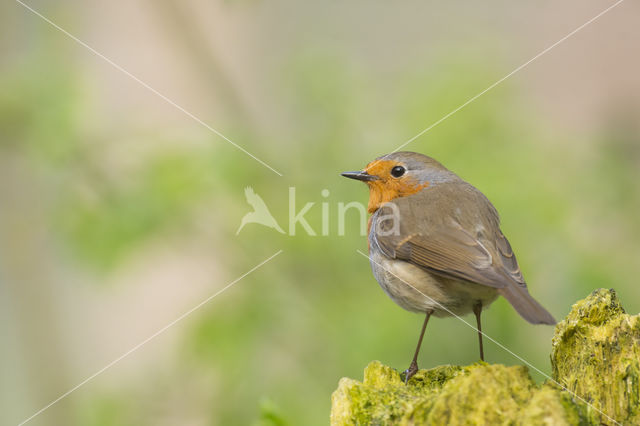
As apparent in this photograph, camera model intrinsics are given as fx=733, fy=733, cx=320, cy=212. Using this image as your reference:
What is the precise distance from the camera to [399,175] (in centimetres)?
381

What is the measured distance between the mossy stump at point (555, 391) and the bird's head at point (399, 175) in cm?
134

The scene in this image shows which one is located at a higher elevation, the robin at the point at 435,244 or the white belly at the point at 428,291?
the robin at the point at 435,244

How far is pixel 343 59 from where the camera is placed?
177 inches

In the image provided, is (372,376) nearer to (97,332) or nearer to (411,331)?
(411,331)

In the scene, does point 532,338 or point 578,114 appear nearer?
point 532,338

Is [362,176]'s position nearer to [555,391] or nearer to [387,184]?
[387,184]

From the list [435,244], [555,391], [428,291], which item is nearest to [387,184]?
[435,244]

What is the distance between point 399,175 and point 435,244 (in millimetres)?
646

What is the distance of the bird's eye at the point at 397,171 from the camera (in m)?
3.79

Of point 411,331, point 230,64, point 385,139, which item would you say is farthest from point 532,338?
point 230,64

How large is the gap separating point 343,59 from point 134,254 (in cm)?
171

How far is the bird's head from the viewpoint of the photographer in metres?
3.71

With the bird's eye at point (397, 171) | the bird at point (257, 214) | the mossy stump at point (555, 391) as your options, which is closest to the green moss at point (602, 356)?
the mossy stump at point (555, 391)

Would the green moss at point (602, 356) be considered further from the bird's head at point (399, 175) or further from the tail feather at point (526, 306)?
the bird's head at point (399, 175)
